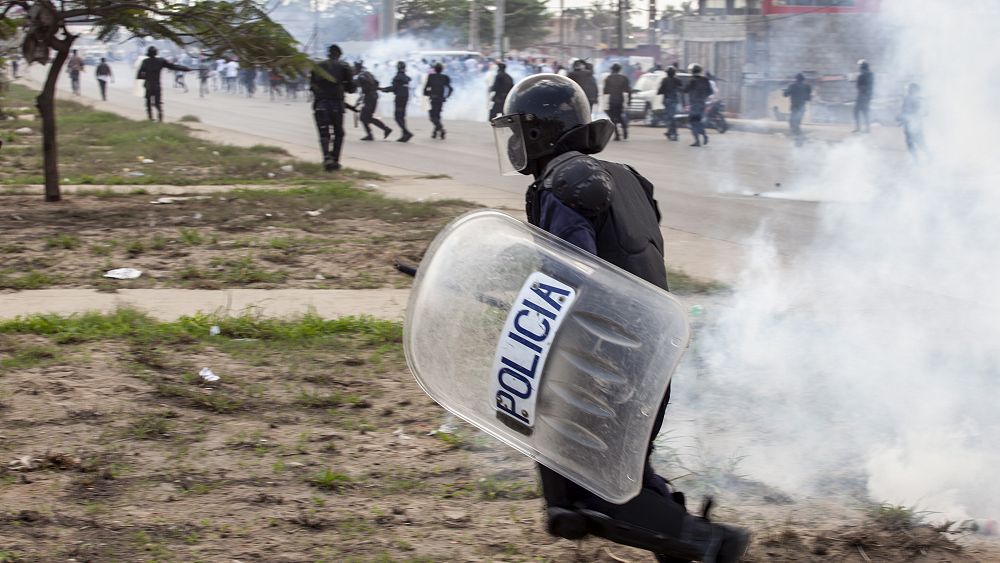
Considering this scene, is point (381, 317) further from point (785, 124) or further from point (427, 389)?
point (785, 124)

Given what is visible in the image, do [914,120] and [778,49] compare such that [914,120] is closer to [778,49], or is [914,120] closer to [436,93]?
[436,93]

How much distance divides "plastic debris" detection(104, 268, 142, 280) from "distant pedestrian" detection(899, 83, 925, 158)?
34.3ft

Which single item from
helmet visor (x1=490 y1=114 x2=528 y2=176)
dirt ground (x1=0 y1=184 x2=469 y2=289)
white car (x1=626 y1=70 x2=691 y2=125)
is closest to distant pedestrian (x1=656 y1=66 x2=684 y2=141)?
white car (x1=626 y1=70 x2=691 y2=125)

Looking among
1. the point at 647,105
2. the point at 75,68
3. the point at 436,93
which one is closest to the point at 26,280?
the point at 436,93

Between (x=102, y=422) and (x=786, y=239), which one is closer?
(x=102, y=422)

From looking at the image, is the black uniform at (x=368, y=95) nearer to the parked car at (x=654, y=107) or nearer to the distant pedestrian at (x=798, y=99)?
the parked car at (x=654, y=107)

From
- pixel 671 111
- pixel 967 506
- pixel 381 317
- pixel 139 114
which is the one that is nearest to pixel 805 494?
pixel 967 506

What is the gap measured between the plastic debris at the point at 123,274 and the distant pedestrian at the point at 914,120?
34.3 feet

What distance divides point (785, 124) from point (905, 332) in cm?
2105

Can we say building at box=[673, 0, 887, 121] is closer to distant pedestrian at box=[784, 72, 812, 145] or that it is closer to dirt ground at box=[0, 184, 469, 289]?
distant pedestrian at box=[784, 72, 812, 145]

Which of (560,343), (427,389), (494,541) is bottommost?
(494,541)

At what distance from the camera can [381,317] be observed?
21.9 ft

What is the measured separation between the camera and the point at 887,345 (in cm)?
601

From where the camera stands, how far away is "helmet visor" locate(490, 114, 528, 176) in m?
3.26
